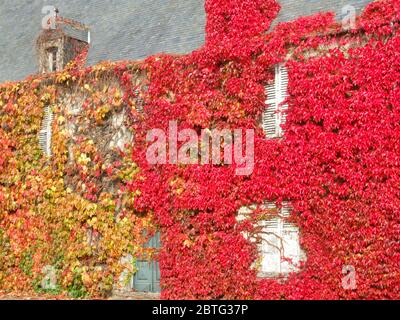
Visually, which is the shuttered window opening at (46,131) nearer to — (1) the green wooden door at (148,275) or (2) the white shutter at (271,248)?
(1) the green wooden door at (148,275)

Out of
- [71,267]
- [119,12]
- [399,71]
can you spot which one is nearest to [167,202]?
[71,267]

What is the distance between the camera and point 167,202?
11539mm

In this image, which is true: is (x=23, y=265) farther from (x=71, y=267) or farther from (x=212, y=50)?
(x=212, y=50)

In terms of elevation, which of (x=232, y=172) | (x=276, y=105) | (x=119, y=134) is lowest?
(x=232, y=172)

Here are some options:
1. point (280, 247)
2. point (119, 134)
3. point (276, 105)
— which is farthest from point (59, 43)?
point (280, 247)

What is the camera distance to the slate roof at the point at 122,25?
41.4 ft

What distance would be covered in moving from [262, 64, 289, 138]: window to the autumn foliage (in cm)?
16

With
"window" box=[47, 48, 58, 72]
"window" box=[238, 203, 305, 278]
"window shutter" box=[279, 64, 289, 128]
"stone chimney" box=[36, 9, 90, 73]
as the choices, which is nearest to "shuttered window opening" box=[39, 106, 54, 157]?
"stone chimney" box=[36, 9, 90, 73]

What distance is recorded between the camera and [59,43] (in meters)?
14.6

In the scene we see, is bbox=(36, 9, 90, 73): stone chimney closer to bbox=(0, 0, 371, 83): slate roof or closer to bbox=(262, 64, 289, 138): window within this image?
bbox=(0, 0, 371, 83): slate roof

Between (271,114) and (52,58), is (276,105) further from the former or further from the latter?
(52,58)

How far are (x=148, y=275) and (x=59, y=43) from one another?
6.18m

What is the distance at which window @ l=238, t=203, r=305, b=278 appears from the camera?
1041 centimetres

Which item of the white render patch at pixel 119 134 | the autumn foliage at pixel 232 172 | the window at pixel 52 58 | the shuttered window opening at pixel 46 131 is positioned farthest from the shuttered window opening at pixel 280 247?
the window at pixel 52 58
